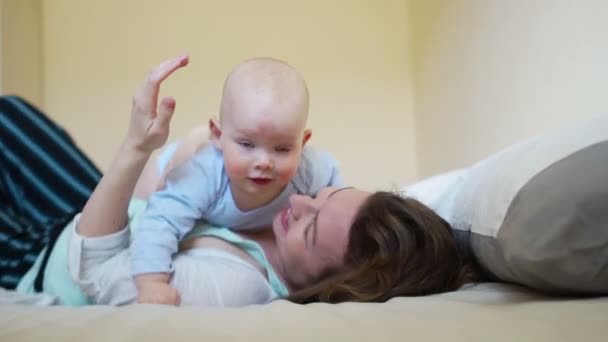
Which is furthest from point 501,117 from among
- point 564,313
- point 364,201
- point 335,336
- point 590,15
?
point 335,336

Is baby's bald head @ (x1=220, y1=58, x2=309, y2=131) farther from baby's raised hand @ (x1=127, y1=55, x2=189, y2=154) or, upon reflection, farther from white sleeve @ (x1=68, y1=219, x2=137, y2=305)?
white sleeve @ (x1=68, y1=219, x2=137, y2=305)

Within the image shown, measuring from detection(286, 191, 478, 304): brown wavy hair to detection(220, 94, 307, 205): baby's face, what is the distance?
0.19 m

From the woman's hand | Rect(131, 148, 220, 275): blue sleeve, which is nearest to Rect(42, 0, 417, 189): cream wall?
Rect(131, 148, 220, 275): blue sleeve

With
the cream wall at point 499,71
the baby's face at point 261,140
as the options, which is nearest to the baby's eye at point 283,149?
the baby's face at point 261,140

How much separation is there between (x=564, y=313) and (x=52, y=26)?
6.72 feet

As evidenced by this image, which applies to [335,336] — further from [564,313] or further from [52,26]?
[52,26]

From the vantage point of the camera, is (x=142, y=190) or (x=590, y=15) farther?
(x=142, y=190)

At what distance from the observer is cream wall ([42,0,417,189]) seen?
2115 millimetres

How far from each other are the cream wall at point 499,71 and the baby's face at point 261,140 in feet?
1.89

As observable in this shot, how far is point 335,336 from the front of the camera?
51 centimetres

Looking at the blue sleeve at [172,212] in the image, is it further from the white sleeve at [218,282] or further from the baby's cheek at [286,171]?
the baby's cheek at [286,171]

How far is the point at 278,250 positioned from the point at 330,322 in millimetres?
580

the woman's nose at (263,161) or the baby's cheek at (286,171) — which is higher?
the woman's nose at (263,161)

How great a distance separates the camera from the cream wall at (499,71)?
1.16m
